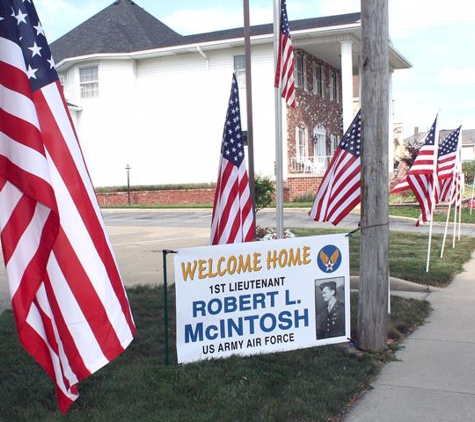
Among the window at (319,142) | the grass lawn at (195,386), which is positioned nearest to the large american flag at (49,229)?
the grass lawn at (195,386)

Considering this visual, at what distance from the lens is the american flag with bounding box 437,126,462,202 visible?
1132 centimetres

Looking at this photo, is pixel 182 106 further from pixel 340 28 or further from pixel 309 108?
pixel 340 28

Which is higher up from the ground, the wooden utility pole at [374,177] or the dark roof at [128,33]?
the dark roof at [128,33]

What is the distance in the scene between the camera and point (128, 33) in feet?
109

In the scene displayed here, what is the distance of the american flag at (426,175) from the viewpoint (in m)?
9.80

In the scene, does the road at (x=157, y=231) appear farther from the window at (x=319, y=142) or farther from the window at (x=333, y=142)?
the window at (x=333, y=142)

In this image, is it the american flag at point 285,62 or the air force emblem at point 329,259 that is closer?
the air force emblem at point 329,259

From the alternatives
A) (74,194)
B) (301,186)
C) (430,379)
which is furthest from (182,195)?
(74,194)

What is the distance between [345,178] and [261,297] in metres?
2.92

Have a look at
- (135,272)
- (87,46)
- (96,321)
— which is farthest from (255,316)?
(87,46)

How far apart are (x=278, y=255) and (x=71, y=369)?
2.39 meters

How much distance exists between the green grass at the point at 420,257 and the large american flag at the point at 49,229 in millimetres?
6795

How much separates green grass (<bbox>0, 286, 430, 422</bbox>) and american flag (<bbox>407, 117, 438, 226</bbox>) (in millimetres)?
4648

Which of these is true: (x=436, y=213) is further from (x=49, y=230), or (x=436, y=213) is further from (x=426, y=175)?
(x=49, y=230)
